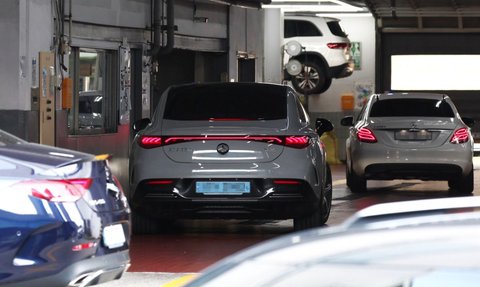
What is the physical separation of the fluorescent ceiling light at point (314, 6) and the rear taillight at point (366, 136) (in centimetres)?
1153

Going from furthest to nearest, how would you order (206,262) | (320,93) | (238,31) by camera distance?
(320,93) → (238,31) → (206,262)

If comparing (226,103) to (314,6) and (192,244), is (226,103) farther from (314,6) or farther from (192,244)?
(314,6)

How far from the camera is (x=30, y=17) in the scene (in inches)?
608

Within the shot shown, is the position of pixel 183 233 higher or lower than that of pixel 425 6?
lower

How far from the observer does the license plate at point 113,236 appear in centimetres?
736

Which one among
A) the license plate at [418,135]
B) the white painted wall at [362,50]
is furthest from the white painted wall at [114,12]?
the white painted wall at [362,50]

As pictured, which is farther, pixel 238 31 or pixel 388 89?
pixel 388 89

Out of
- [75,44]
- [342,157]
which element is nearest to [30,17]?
[75,44]

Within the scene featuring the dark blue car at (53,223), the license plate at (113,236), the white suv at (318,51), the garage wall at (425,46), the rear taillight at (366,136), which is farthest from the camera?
the garage wall at (425,46)

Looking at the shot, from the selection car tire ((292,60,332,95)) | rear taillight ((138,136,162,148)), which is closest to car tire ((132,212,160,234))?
rear taillight ((138,136,162,148))

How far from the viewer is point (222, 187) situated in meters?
11.8

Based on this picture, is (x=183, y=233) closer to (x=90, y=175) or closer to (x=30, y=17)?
(x=30, y=17)

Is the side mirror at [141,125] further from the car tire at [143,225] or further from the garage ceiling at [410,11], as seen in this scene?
the garage ceiling at [410,11]

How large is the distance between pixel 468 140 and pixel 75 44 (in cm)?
583
